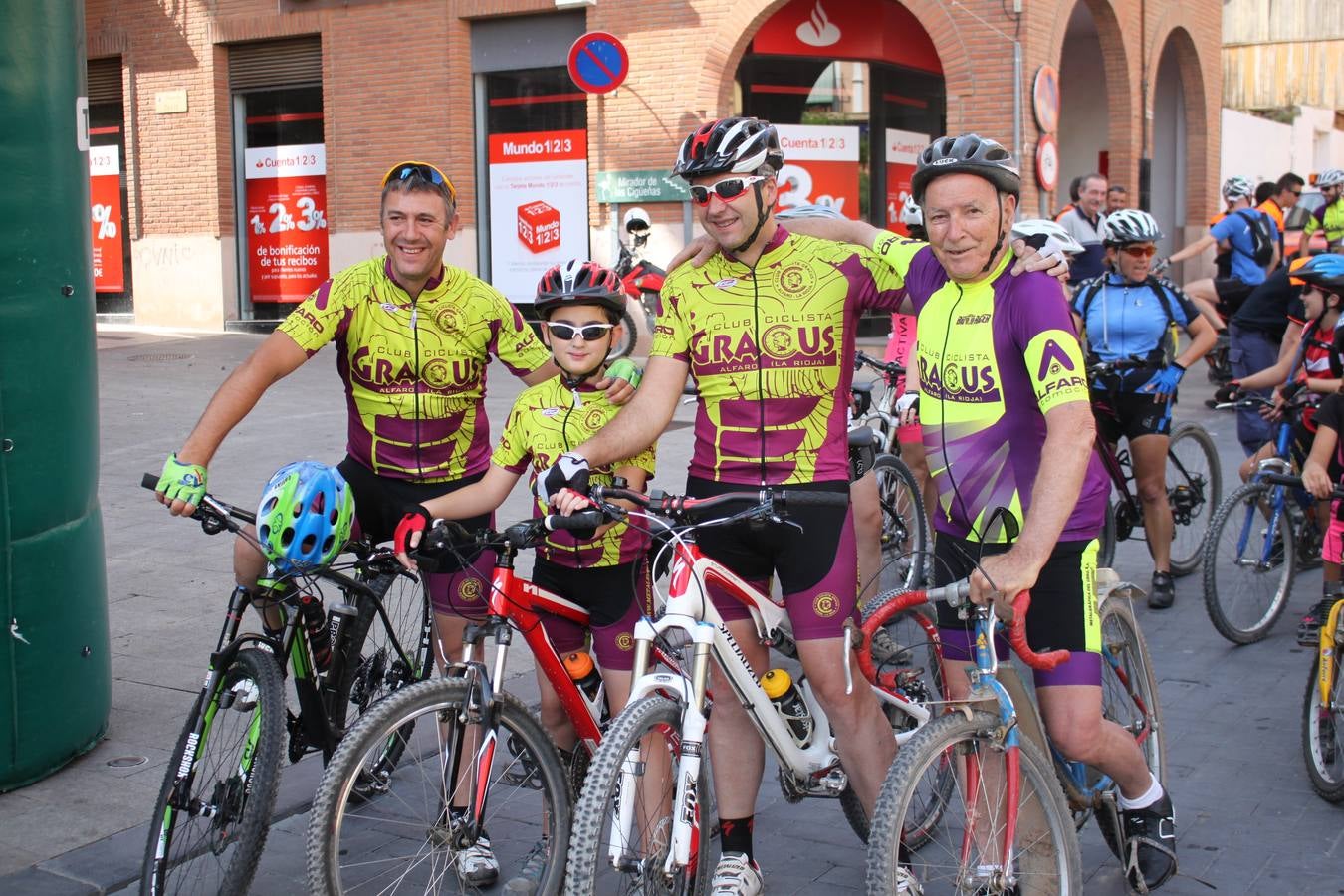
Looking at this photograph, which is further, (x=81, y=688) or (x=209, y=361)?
(x=209, y=361)

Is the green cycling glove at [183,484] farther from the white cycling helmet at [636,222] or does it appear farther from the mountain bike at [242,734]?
the white cycling helmet at [636,222]

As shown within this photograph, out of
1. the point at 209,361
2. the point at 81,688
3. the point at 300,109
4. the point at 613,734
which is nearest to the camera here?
the point at 613,734

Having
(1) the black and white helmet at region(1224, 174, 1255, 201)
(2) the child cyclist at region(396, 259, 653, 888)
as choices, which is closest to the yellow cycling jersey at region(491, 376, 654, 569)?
(2) the child cyclist at region(396, 259, 653, 888)

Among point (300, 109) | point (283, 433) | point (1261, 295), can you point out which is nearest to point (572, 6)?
point (300, 109)

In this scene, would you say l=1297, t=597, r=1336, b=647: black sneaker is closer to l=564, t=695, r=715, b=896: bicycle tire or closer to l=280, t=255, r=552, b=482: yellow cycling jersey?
l=564, t=695, r=715, b=896: bicycle tire

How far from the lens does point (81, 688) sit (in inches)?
197

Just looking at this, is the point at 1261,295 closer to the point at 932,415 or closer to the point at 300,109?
the point at 932,415

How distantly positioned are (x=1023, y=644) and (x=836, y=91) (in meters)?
17.1

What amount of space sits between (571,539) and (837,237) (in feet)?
4.10

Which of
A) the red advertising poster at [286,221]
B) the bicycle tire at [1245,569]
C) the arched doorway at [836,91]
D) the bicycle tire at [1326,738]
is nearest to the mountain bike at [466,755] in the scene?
the bicycle tire at [1326,738]

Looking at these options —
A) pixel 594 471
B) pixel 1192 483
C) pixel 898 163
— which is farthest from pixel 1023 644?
pixel 898 163

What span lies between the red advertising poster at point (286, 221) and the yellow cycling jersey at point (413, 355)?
57.4 ft

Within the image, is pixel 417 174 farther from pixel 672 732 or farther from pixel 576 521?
pixel 672 732

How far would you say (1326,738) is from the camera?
16.0 ft
